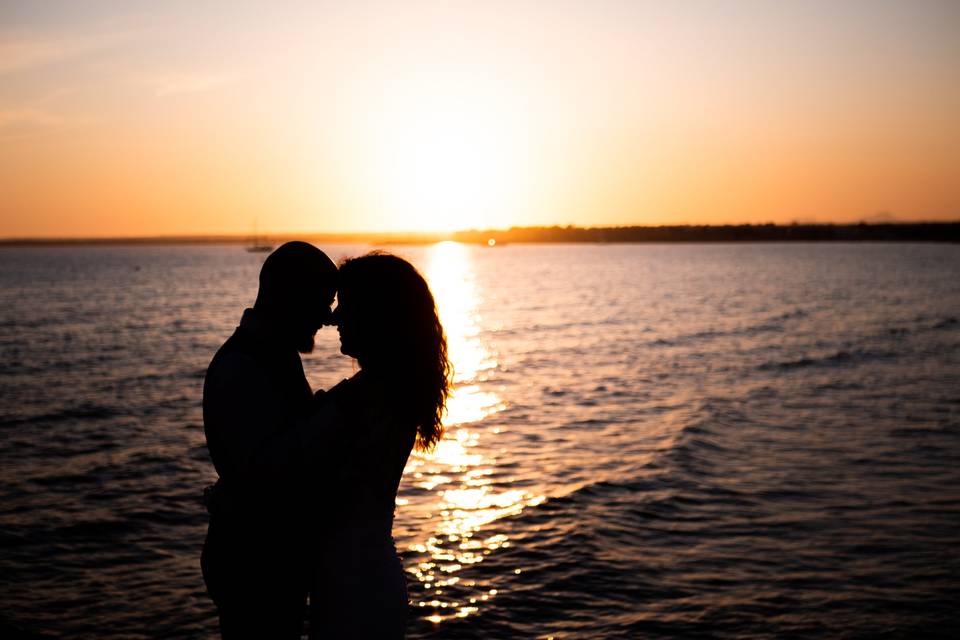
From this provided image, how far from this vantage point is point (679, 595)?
10.0 m

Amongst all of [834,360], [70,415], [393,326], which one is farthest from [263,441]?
[834,360]

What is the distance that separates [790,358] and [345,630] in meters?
31.7

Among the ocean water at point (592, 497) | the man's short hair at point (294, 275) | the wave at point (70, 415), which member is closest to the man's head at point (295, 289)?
the man's short hair at point (294, 275)

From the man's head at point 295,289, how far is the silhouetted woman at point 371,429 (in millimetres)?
282

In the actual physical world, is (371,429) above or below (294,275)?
below

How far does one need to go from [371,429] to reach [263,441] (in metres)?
0.43

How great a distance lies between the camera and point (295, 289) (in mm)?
3383

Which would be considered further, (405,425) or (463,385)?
(463,385)

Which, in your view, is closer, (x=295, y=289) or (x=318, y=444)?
(x=318, y=444)

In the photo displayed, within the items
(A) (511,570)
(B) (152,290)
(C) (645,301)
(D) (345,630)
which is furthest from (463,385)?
(B) (152,290)

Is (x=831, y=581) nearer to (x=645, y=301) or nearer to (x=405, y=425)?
(x=405, y=425)

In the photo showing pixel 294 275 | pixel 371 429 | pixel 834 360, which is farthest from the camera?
pixel 834 360

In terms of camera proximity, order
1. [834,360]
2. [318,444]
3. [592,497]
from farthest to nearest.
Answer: [834,360]
[592,497]
[318,444]

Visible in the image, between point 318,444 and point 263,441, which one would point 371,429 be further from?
point 263,441
